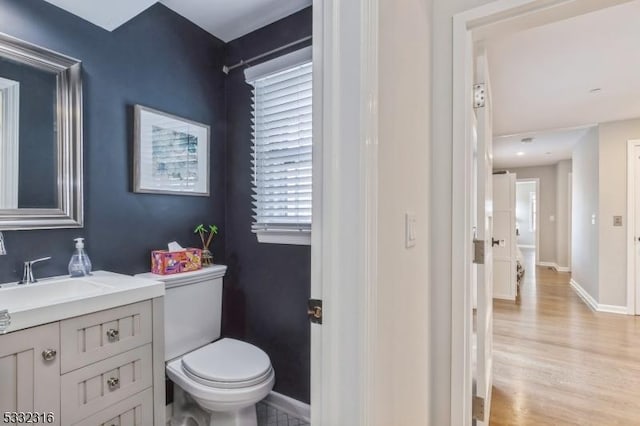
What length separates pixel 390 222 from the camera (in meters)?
0.85

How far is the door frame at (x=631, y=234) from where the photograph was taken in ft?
12.3

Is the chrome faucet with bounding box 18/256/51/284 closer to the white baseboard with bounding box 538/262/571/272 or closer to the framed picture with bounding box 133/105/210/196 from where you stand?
the framed picture with bounding box 133/105/210/196

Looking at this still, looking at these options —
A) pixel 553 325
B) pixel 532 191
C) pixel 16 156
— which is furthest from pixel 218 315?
pixel 532 191

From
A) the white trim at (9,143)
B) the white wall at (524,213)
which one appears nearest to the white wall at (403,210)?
the white trim at (9,143)

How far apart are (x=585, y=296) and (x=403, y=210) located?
16.3 feet

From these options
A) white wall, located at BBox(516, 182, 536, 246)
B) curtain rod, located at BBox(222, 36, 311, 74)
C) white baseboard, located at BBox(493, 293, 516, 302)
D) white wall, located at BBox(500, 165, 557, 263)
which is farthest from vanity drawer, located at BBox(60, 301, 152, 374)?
white wall, located at BBox(516, 182, 536, 246)

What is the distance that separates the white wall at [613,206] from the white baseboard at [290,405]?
157 inches

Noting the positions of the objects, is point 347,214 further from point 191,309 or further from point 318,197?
point 191,309

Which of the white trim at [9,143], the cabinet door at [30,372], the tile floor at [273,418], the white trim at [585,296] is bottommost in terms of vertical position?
the tile floor at [273,418]

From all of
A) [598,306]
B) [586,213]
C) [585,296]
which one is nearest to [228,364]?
[598,306]

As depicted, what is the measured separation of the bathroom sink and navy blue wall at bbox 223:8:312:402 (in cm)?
90

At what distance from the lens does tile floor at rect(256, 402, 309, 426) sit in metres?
1.90

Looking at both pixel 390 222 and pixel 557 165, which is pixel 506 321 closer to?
pixel 390 222

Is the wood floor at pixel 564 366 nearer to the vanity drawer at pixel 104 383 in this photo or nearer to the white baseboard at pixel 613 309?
the white baseboard at pixel 613 309
